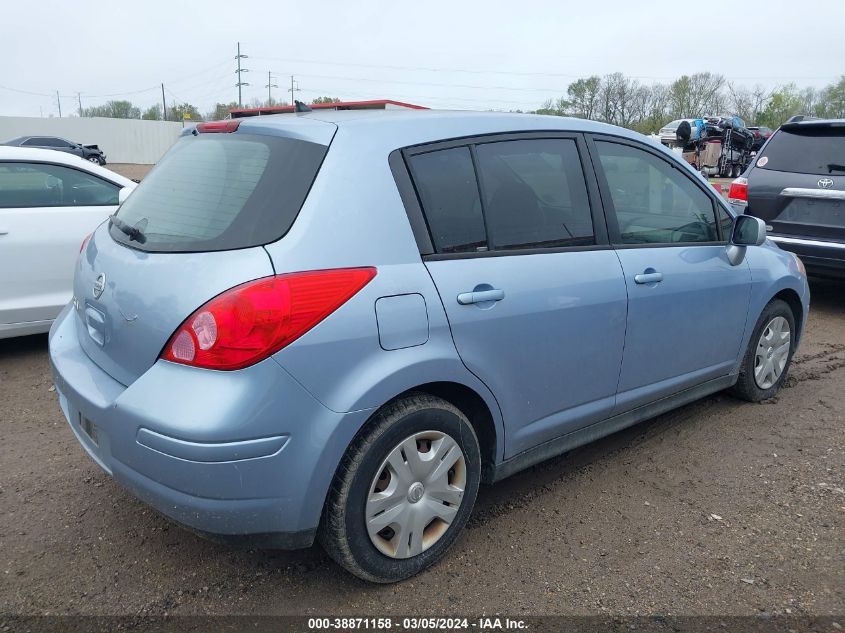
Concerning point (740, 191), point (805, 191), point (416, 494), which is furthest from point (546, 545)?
point (740, 191)

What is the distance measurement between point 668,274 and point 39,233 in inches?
168

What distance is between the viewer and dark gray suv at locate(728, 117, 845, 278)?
21.1 ft

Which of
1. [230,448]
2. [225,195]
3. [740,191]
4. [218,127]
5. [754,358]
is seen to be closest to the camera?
[230,448]

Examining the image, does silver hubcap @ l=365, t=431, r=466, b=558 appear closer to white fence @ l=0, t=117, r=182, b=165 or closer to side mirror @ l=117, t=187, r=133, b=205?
side mirror @ l=117, t=187, r=133, b=205

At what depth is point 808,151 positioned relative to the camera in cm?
673

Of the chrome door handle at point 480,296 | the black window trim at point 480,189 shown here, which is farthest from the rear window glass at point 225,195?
the chrome door handle at point 480,296

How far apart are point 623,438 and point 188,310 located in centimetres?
267

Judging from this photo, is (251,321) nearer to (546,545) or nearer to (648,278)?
(546,545)

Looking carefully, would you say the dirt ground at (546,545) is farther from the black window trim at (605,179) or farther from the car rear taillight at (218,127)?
the car rear taillight at (218,127)

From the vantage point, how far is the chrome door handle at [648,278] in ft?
10.8

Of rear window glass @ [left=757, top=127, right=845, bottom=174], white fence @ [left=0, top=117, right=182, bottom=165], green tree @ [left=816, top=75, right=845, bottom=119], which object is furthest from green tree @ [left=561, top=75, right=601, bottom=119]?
rear window glass @ [left=757, top=127, right=845, bottom=174]

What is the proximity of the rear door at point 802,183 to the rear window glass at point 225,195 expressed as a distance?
512 cm

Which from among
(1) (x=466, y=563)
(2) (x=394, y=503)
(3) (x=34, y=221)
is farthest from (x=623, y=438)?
(3) (x=34, y=221)

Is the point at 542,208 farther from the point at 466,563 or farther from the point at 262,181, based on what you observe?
the point at 466,563
